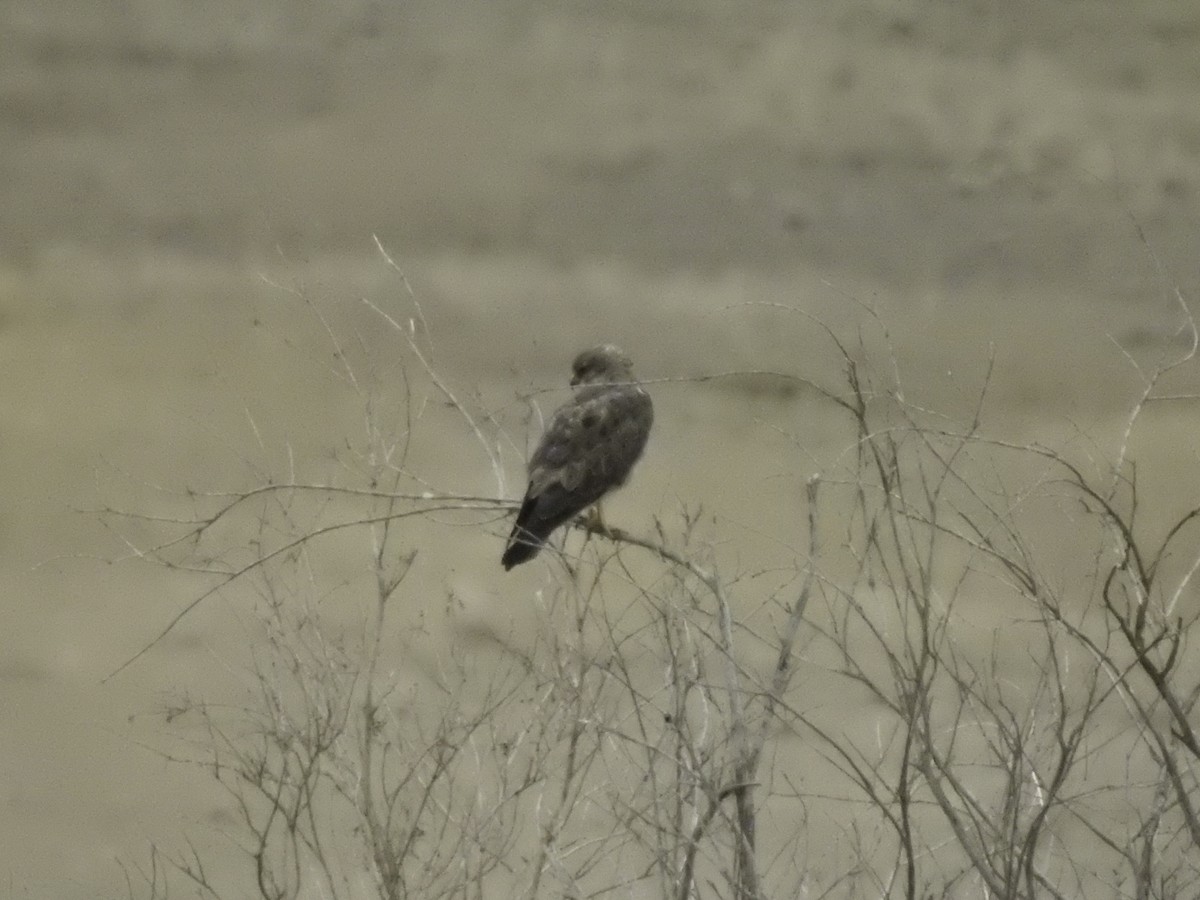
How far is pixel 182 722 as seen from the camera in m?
7.38

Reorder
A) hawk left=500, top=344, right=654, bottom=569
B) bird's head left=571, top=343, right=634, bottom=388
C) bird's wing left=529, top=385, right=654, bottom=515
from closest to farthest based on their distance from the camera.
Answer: hawk left=500, top=344, right=654, bottom=569 < bird's wing left=529, top=385, right=654, bottom=515 < bird's head left=571, top=343, right=634, bottom=388

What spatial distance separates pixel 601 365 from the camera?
15.3ft

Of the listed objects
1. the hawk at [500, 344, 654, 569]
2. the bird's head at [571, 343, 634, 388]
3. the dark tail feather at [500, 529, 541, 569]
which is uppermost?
the bird's head at [571, 343, 634, 388]

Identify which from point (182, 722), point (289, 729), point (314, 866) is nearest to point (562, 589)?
point (289, 729)

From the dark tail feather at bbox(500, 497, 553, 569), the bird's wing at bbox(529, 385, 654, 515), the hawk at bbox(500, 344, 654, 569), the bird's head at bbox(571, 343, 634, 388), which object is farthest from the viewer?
the bird's head at bbox(571, 343, 634, 388)

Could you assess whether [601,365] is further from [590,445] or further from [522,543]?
[522,543]

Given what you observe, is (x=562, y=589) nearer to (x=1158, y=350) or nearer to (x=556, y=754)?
(x=556, y=754)

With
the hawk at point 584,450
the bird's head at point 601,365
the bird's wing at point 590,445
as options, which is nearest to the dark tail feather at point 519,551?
the hawk at point 584,450

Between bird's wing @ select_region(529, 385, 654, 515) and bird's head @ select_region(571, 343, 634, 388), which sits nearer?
bird's wing @ select_region(529, 385, 654, 515)

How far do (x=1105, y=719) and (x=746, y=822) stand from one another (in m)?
5.09

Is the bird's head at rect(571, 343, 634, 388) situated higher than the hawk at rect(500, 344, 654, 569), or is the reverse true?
the bird's head at rect(571, 343, 634, 388)

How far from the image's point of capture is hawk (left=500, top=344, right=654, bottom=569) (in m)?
3.96

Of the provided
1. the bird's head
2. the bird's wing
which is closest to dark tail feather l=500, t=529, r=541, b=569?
the bird's wing

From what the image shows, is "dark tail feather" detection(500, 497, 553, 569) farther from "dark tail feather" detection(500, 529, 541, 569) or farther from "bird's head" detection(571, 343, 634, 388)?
"bird's head" detection(571, 343, 634, 388)
